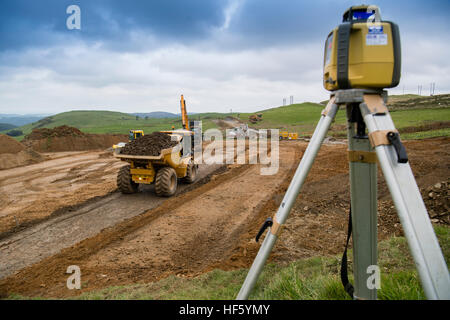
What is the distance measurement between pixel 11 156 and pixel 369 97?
2260cm

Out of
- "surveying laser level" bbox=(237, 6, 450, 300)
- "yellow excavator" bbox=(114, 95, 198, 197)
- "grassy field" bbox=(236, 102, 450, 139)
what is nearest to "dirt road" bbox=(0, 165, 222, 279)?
"yellow excavator" bbox=(114, 95, 198, 197)

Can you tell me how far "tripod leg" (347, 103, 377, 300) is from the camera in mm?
1891

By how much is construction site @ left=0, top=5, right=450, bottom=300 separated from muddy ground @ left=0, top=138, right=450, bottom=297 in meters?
0.04

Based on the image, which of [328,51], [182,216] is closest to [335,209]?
[182,216]

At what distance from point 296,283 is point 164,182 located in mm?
7224

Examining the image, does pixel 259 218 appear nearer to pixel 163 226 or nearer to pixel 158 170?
pixel 163 226

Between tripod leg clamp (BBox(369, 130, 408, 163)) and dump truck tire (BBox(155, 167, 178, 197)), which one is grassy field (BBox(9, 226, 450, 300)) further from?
dump truck tire (BBox(155, 167, 178, 197))

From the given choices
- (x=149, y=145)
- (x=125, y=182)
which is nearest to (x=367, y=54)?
(x=149, y=145)

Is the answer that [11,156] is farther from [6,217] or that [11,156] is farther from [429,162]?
[429,162]

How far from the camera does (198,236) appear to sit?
6.40 m

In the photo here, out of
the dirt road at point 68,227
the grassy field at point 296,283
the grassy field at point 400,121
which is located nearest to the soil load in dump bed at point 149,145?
the dirt road at point 68,227

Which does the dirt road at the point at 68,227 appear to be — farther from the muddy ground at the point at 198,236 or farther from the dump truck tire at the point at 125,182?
the dump truck tire at the point at 125,182

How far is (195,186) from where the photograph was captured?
1130cm

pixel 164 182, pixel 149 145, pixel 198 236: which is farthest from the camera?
pixel 149 145
